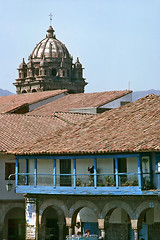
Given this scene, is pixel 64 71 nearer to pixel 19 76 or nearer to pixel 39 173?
A: pixel 19 76

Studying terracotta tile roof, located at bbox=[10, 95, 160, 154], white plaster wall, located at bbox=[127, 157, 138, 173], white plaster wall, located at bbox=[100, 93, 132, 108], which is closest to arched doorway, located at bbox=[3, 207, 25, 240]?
terracotta tile roof, located at bbox=[10, 95, 160, 154]

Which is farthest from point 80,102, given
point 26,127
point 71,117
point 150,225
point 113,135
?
point 150,225

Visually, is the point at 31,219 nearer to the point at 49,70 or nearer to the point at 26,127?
the point at 26,127

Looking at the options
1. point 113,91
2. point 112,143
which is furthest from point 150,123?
point 113,91

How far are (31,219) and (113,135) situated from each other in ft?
25.0

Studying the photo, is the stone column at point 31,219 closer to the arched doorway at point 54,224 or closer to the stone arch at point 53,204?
the stone arch at point 53,204

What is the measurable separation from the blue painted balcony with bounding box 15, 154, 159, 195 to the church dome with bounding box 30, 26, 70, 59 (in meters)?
76.3

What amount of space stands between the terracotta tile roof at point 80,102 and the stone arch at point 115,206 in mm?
25704

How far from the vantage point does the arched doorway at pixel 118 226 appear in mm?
41719

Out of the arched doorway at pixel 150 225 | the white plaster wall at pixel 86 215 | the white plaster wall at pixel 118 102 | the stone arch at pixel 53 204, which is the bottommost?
the arched doorway at pixel 150 225

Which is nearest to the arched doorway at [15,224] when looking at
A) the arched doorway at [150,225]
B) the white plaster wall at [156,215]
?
the arched doorway at [150,225]

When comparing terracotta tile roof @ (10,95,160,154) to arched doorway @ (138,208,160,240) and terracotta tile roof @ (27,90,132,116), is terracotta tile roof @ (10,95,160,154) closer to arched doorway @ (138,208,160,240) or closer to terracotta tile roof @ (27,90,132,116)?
arched doorway @ (138,208,160,240)

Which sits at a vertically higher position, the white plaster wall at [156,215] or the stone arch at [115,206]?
the stone arch at [115,206]

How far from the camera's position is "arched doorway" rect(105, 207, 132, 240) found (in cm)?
4172
